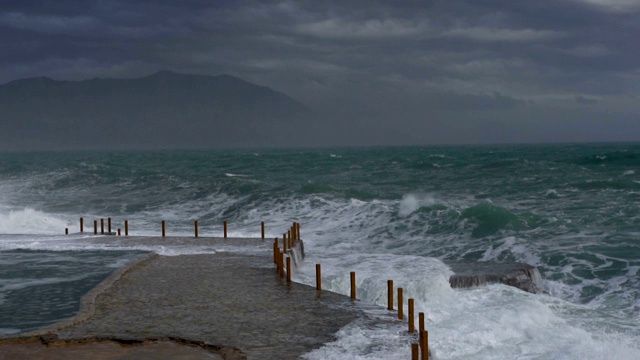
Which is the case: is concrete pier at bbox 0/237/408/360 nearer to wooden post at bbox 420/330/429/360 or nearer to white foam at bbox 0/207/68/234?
wooden post at bbox 420/330/429/360

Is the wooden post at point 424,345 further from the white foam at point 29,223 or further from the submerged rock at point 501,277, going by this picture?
the white foam at point 29,223

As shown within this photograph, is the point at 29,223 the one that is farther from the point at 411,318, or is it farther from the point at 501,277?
the point at 411,318

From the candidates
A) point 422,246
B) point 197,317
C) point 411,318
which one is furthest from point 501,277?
point 197,317

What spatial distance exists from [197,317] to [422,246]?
15.5 metres

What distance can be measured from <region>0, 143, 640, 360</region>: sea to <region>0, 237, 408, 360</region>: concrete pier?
2.27 ft

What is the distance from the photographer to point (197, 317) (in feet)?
46.9

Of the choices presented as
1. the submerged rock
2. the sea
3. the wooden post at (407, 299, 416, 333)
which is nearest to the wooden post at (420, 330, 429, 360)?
the sea

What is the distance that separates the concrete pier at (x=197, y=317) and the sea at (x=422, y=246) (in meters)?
0.69

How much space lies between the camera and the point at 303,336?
1284cm

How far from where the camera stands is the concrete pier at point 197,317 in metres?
12.1

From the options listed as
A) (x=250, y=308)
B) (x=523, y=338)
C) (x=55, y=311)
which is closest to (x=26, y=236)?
(x=55, y=311)

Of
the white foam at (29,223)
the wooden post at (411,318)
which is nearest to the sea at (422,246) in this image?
the white foam at (29,223)

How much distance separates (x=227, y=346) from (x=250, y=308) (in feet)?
9.60

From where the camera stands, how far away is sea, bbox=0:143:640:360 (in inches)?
573
